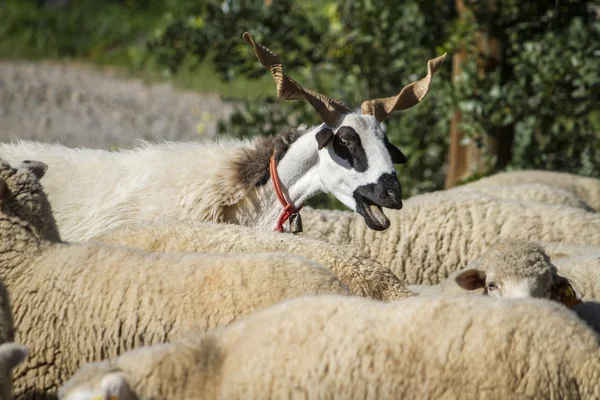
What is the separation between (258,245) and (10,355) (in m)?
1.53

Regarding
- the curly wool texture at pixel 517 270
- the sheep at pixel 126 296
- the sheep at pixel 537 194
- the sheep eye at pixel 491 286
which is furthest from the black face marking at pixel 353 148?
the sheep at pixel 537 194

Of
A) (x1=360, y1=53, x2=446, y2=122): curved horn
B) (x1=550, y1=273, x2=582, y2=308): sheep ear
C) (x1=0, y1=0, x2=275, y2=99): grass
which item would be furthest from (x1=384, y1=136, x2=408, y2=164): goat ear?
(x1=0, y1=0, x2=275, y2=99): grass

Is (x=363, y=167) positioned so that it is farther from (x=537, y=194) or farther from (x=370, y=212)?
(x=537, y=194)

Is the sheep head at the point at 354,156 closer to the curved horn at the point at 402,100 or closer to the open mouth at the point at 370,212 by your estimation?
the open mouth at the point at 370,212

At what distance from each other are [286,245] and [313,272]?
0.67 metres

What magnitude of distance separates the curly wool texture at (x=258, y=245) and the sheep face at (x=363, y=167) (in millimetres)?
732

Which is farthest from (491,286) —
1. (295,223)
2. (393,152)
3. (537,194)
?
(537,194)

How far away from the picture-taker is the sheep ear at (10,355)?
3.01m

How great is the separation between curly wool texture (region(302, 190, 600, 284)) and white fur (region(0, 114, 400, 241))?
58 cm

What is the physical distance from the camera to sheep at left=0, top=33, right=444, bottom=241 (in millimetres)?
5055

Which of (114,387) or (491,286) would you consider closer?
(114,387)

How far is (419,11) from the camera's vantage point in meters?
8.96

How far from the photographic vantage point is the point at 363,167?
16.5 feet

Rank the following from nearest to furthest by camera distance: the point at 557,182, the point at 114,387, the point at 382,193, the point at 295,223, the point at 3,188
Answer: the point at 114,387, the point at 3,188, the point at 382,193, the point at 295,223, the point at 557,182
